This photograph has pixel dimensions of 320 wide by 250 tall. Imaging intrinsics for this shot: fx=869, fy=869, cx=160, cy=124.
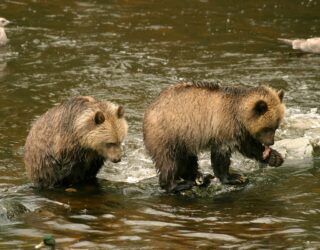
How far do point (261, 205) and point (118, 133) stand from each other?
6.62ft

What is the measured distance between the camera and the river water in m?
9.34

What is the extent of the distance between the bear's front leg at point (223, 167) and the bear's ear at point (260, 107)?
642mm

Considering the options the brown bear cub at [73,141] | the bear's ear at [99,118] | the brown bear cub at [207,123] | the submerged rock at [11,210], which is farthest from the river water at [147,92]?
the bear's ear at [99,118]

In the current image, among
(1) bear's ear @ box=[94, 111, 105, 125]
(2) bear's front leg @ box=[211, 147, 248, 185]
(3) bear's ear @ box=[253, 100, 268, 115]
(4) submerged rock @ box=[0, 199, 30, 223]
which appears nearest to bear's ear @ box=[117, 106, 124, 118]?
(1) bear's ear @ box=[94, 111, 105, 125]

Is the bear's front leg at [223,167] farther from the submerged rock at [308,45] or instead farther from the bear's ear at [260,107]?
the submerged rock at [308,45]

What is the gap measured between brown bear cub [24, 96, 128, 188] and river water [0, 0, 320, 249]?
0.26 metres

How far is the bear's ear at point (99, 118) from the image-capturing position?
10.7 metres

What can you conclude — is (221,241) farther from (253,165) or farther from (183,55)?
(183,55)

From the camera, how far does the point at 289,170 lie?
11.9 meters

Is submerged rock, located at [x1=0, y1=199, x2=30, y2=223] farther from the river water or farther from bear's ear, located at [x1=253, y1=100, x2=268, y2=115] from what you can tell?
bear's ear, located at [x1=253, y1=100, x2=268, y2=115]

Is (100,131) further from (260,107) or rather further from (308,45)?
(308,45)

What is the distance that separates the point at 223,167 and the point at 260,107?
0.90 metres

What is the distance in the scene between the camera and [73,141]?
10.9m

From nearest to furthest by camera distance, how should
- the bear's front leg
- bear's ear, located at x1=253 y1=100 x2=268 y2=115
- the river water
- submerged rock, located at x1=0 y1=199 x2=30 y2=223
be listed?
1. the river water
2. submerged rock, located at x1=0 y1=199 x2=30 y2=223
3. bear's ear, located at x1=253 y1=100 x2=268 y2=115
4. the bear's front leg
